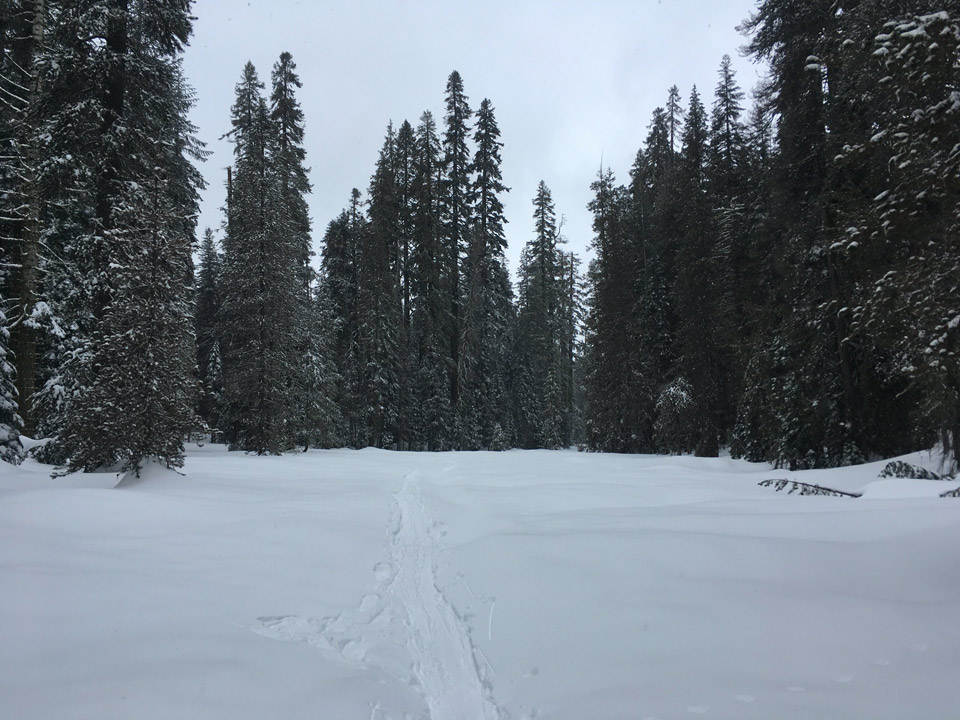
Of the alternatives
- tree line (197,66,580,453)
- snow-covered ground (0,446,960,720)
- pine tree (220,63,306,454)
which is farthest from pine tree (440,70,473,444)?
snow-covered ground (0,446,960,720)

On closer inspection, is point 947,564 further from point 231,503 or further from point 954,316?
point 231,503

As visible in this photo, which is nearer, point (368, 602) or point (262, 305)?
point (368, 602)

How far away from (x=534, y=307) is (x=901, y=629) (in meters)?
37.7

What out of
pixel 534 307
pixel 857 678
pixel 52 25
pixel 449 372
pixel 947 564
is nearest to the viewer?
pixel 857 678

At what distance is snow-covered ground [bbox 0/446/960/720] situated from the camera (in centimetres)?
314

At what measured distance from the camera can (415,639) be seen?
4.42m

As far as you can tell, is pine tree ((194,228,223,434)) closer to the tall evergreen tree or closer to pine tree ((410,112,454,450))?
pine tree ((410,112,454,450))

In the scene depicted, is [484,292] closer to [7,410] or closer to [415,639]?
[7,410]

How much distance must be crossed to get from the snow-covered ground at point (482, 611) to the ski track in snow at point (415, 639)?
2 centimetres

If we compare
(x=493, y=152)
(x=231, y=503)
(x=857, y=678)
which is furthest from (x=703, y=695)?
(x=493, y=152)

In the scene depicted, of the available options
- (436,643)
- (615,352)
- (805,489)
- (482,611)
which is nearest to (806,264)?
A: (805,489)

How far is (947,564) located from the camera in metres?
4.57

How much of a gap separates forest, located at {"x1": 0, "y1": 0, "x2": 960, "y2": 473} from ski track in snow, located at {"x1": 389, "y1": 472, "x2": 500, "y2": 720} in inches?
209

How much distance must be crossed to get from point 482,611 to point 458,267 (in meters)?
26.6
